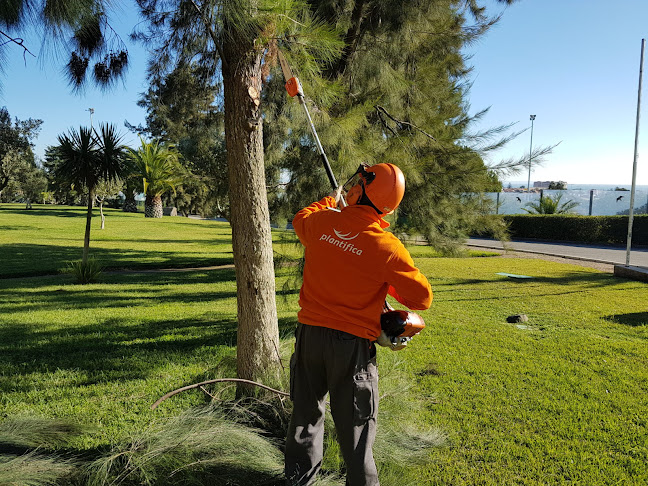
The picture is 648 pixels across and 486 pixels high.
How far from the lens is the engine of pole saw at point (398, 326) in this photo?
2.33 m

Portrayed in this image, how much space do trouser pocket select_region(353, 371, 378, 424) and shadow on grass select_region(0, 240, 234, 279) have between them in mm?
11188

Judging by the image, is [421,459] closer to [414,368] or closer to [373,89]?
[414,368]

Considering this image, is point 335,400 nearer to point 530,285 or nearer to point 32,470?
point 32,470

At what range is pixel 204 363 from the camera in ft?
16.3

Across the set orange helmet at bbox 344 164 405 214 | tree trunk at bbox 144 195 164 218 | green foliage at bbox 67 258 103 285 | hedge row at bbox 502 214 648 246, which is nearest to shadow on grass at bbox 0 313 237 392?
orange helmet at bbox 344 164 405 214

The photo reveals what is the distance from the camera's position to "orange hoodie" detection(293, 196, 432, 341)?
221cm

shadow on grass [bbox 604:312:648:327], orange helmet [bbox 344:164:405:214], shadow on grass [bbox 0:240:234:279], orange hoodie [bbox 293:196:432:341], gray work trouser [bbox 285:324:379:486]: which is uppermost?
orange helmet [bbox 344:164:405:214]

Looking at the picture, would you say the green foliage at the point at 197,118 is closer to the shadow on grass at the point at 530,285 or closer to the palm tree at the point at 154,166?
the shadow on grass at the point at 530,285

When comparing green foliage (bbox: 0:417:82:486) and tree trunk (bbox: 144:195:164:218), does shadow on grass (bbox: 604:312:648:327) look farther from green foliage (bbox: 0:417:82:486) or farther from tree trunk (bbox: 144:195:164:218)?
tree trunk (bbox: 144:195:164:218)

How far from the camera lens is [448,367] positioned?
16.5 ft

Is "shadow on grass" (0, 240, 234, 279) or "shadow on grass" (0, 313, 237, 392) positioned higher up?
"shadow on grass" (0, 240, 234, 279)

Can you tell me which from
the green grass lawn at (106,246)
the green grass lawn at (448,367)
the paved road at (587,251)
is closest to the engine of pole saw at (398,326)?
the green grass lawn at (448,367)

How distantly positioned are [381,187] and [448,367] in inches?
130

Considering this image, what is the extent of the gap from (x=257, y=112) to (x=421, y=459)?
2.75m
